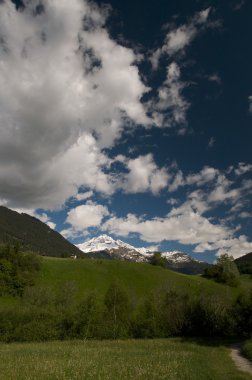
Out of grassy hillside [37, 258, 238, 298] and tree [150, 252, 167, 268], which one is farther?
tree [150, 252, 167, 268]

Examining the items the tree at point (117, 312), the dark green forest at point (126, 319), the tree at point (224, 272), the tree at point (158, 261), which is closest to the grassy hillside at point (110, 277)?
the tree at point (224, 272)

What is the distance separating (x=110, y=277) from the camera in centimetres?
14800

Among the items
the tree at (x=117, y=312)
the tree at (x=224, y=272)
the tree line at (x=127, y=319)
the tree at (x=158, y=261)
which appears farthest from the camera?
the tree at (x=158, y=261)

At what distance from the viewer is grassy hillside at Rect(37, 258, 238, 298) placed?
13538 cm

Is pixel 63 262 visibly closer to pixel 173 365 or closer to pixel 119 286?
pixel 119 286

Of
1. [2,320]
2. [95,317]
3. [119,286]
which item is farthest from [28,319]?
[119,286]

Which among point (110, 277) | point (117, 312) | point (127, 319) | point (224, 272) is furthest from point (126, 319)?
point (224, 272)

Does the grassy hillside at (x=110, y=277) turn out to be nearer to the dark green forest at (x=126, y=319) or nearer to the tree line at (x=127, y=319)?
the dark green forest at (x=126, y=319)

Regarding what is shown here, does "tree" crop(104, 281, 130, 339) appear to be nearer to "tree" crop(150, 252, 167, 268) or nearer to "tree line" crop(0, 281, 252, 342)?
"tree line" crop(0, 281, 252, 342)

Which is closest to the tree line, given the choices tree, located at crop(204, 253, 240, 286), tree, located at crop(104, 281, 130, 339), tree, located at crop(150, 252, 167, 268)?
tree, located at crop(104, 281, 130, 339)

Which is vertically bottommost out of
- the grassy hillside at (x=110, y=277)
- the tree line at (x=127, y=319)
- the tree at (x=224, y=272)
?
the tree line at (x=127, y=319)

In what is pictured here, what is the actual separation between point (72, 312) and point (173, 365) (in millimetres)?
46368

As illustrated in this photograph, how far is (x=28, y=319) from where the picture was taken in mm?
69125

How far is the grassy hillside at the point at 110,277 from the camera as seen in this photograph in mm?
135375
